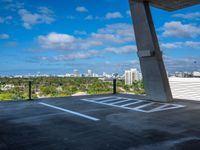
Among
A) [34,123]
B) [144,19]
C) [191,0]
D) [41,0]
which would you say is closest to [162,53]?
[144,19]

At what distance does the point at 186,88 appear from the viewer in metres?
11.4

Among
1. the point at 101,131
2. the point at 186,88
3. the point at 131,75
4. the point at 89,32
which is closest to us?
the point at 101,131

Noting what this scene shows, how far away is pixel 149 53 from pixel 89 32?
2935 centimetres

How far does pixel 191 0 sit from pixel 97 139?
5892mm

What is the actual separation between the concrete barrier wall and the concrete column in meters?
3.63

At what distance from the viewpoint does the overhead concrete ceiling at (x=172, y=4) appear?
7.48 metres

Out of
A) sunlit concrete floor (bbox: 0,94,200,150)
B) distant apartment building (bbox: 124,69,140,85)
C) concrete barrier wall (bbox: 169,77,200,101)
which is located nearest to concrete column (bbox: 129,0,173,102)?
sunlit concrete floor (bbox: 0,94,200,150)

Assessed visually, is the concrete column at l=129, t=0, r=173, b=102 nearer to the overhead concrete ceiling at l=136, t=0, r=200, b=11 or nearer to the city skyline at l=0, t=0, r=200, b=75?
the overhead concrete ceiling at l=136, t=0, r=200, b=11

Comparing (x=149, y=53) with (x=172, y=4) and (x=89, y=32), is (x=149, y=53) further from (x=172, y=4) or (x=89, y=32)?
(x=89, y=32)

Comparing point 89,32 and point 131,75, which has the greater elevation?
point 89,32

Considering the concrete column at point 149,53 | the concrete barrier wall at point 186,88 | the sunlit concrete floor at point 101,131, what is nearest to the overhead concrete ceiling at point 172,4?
the concrete column at point 149,53

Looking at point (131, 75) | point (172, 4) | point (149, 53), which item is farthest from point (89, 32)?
point (149, 53)

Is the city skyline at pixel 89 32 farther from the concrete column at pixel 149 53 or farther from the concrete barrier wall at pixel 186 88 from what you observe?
the concrete barrier wall at pixel 186 88

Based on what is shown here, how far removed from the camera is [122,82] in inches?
436
